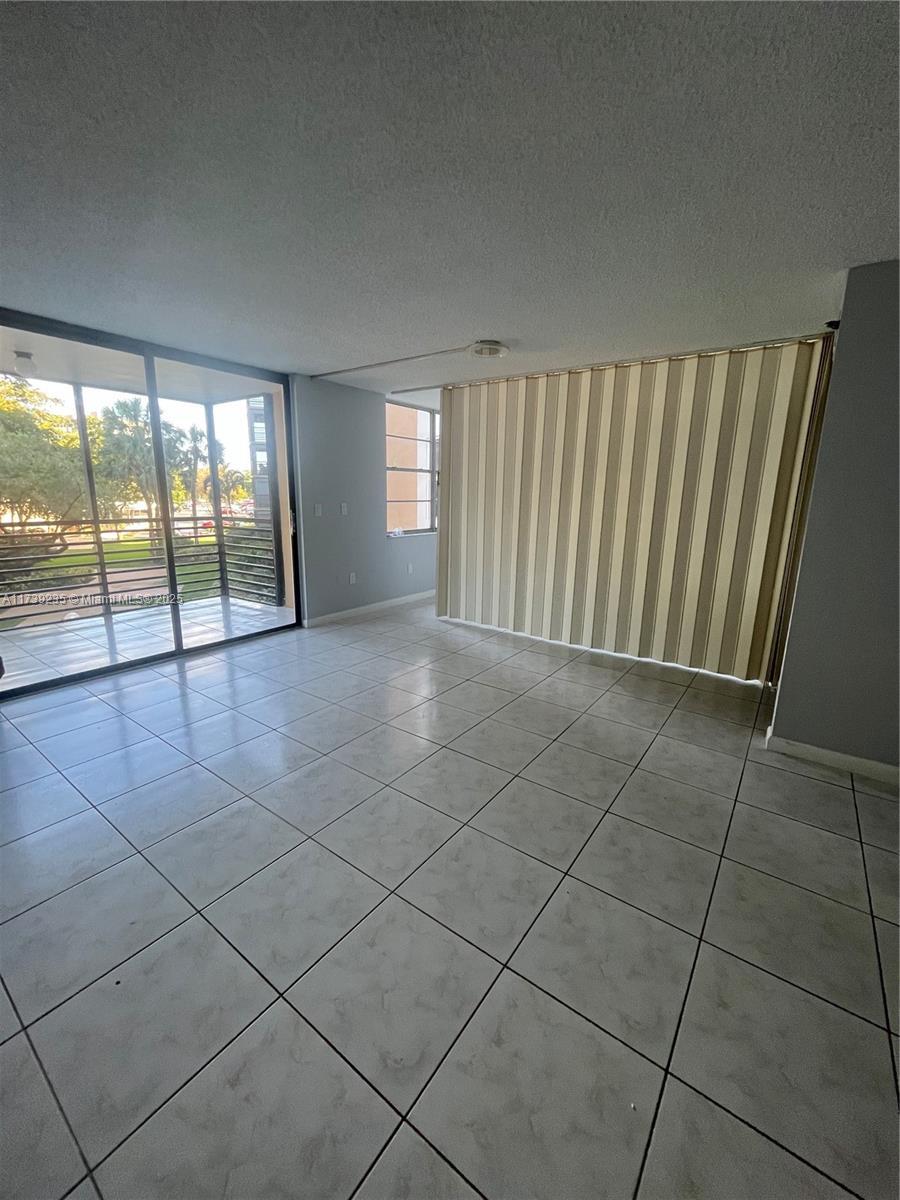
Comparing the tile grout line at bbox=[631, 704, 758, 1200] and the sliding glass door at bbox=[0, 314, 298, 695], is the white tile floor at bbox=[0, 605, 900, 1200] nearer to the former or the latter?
the tile grout line at bbox=[631, 704, 758, 1200]

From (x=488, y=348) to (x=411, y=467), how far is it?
272 cm

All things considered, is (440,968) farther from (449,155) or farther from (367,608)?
(367,608)

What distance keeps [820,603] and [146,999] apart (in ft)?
9.69

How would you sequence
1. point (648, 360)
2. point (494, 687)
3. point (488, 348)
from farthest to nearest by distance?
point (648, 360)
point (494, 687)
point (488, 348)

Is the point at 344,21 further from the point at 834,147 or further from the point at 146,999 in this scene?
the point at 146,999

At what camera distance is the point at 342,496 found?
15.7 feet

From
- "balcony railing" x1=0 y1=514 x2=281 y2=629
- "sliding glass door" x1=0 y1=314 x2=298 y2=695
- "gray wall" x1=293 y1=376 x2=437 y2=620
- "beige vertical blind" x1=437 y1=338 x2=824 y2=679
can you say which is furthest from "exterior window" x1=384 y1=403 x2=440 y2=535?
"balcony railing" x1=0 y1=514 x2=281 y2=629

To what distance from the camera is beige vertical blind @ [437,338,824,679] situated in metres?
3.18

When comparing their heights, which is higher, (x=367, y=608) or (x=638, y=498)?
(x=638, y=498)

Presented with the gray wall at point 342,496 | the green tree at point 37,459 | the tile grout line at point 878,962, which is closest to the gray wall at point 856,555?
the tile grout line at point 878,962

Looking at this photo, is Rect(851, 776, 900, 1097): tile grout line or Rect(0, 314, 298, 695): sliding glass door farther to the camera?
Rect(0, 314, 298, 695): sliding glass door

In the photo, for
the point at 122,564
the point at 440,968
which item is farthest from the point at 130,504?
the point at 440,968

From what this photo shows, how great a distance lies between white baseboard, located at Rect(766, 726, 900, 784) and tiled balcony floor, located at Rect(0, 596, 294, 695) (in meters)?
4.11

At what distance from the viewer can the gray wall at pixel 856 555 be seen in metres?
2.04
